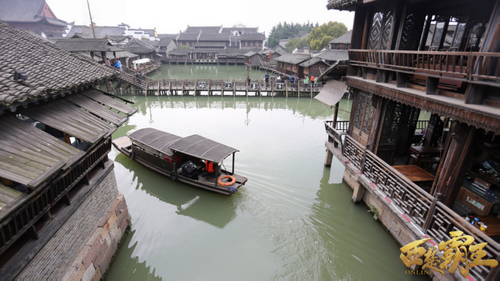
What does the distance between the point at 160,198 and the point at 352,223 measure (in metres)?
8.16

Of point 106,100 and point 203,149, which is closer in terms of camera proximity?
point 106,100

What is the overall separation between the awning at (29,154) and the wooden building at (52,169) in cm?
1

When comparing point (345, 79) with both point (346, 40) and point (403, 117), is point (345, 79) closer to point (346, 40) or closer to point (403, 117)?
point (403, 117)

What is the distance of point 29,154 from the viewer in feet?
14.5

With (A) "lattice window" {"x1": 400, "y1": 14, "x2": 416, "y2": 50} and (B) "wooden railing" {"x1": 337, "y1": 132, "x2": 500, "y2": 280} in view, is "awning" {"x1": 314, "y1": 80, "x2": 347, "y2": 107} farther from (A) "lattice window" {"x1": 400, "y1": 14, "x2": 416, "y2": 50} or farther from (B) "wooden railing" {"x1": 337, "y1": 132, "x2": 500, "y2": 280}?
(A) "lattice window" {"x1": 400, "y1": 14, "x2": 416, "y2": 50}

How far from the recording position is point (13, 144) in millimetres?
4469

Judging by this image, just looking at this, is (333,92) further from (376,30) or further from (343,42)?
(343,42)

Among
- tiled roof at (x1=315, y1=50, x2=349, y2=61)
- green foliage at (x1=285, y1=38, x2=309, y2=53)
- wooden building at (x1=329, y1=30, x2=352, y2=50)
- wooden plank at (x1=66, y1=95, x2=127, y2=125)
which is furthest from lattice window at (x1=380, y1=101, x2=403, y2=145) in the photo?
green foliage at (x1=285, y1=38, x2=309, y2=53)

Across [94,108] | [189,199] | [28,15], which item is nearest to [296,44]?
[28,15]

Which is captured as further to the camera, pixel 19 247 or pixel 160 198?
Answer: pixel 160 198

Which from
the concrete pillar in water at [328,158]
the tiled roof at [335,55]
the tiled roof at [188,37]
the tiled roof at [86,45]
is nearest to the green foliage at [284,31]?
the tiled roof at [188,37]

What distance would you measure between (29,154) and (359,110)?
1036 cm

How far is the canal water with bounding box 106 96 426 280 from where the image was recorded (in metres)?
7.49

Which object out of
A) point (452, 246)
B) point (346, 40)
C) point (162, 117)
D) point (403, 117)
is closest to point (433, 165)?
point (403, 117)
